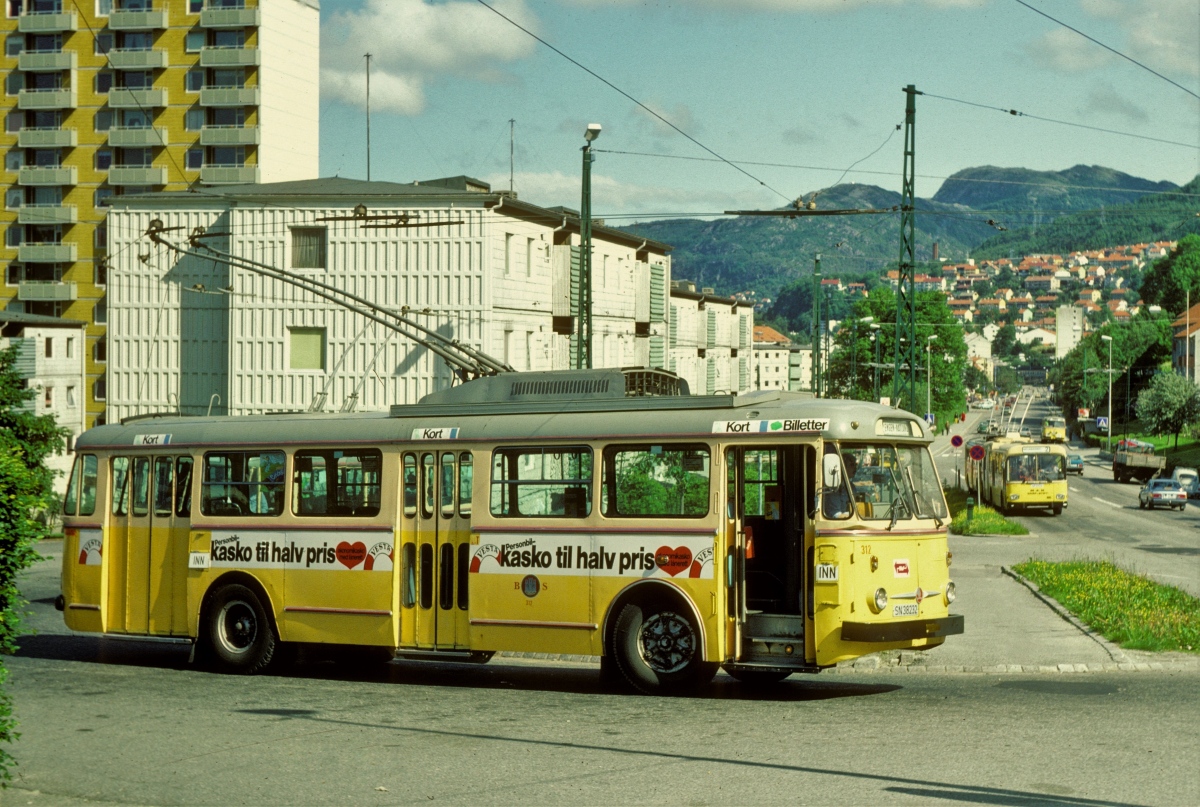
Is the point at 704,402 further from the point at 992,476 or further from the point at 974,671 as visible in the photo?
the point at 992,476

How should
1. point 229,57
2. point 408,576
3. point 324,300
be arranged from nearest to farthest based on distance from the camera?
point 408,576 < point 324,300 < point 229,57

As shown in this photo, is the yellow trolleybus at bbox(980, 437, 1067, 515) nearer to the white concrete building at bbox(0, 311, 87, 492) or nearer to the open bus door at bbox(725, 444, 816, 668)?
the open bus door at bbox(725, 444, 816, 668)

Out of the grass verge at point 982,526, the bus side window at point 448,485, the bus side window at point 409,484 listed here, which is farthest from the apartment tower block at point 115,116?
the bus side window at point 448,485

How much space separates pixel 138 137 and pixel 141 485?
69968 millimetres

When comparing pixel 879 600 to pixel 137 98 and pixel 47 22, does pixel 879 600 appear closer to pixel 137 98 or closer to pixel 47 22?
pixel 137 98

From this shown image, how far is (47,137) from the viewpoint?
8262 centimetres

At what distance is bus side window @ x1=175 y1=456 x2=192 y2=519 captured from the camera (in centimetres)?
1675

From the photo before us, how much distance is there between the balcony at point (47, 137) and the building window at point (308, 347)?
4261cm

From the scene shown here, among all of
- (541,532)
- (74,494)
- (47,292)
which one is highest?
(47,292)

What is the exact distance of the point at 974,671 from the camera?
15.4 m

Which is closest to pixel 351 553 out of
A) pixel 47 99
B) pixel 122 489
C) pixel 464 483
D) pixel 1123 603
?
pixel 464 483

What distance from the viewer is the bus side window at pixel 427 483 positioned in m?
15.1

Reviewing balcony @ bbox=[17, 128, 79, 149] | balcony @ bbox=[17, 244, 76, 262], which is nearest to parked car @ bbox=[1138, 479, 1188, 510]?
balcony @ bbox=[17, 244, 76, 262]

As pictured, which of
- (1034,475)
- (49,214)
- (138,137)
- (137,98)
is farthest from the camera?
(49,214)
